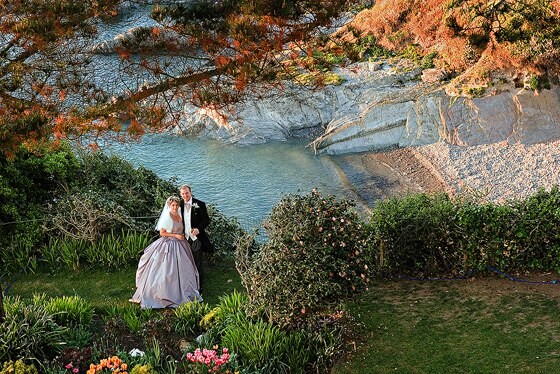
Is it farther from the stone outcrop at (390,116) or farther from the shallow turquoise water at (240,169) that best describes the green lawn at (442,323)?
the stone outcrop at (390,116)

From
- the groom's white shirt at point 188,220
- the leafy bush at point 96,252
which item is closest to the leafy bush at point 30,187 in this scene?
the leafy bush at point 96,252

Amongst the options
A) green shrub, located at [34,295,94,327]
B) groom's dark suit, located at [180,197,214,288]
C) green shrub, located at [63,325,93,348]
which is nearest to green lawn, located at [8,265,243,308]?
groom's dark suit, located at [180,197,214,288]

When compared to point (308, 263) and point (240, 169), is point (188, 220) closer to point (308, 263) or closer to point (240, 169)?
point (308, 263)

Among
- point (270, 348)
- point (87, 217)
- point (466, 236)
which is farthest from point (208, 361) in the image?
point (87, 217)

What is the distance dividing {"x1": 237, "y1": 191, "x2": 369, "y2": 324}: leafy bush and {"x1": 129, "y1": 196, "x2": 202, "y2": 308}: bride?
169 centimetres

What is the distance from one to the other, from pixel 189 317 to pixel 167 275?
110cm

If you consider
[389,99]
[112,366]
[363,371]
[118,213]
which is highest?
[389,99]

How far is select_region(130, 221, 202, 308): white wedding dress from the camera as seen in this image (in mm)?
9211

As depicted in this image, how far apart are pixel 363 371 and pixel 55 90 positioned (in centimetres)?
505

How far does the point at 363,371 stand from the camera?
24.0 feet

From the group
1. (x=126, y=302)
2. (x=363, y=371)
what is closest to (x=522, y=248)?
(x=363, y=371)

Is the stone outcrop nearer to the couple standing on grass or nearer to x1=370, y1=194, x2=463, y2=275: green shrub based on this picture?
the couple standing on grass

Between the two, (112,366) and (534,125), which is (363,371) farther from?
(534,125)

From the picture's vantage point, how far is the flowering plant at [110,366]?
6.59 meters
